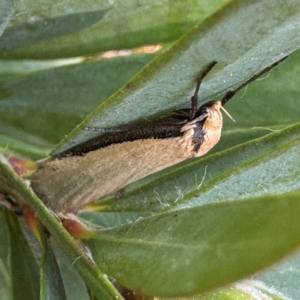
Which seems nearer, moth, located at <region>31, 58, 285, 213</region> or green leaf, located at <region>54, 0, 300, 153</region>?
green leaf, located at <region>54, 0, 300, 153</region>

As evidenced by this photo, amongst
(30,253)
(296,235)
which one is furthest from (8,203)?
(296,235)

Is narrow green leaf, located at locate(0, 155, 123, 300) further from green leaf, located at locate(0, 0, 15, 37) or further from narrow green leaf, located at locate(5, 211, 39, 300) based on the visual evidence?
green leaf, located at locate(0, 0, 15, 37)

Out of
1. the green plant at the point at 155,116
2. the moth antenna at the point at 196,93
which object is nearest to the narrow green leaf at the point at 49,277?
the green plant at the point at 155,116

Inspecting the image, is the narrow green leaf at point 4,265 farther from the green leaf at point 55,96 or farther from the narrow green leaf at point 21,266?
the green leaf at point 55,96

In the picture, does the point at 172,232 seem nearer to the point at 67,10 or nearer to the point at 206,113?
the point at 206,113

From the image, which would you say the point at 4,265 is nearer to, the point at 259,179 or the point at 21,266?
the point at 21,266

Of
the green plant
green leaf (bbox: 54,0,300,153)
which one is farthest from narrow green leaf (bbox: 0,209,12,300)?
green leaf (bbox: 54,0,300,153)

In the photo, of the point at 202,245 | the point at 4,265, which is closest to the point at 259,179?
the point at 202,245
